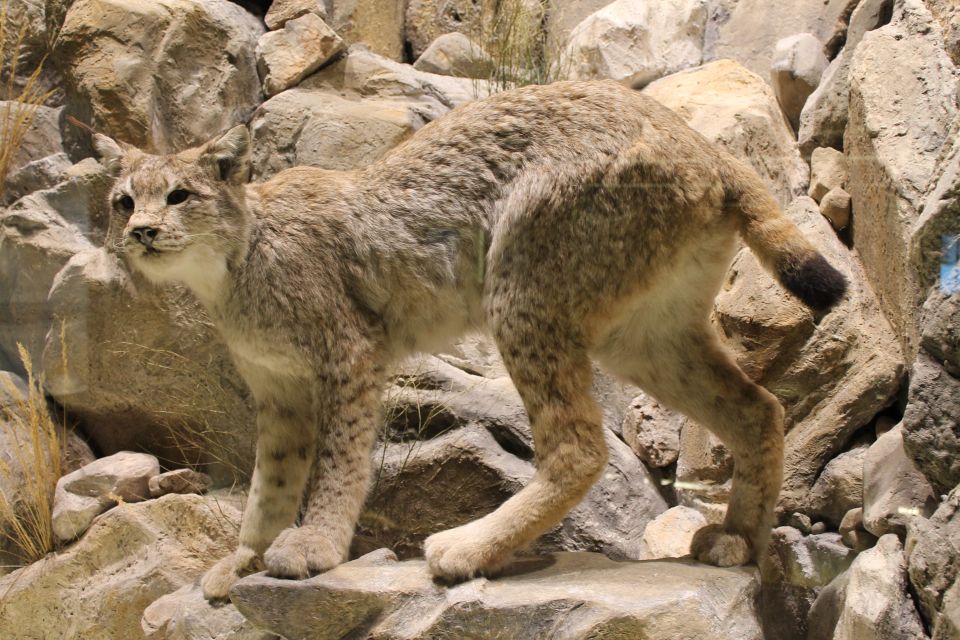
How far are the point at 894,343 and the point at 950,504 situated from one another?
135 cm

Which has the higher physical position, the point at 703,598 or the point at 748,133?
the point at 748,133

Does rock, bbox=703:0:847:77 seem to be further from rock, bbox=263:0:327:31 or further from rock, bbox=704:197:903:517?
rock, bbox=263:0:327:31

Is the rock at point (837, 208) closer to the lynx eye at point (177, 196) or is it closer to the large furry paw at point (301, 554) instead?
the large furry paw at point (301, 554)

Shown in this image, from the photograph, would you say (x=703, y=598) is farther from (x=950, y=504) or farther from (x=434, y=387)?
(x=434, y=387)

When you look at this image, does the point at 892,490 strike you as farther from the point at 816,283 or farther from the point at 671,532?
the point at 671,532

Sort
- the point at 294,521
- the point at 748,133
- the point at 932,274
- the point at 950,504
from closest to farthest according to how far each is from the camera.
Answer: the point at 950,504 < the point at 932,274 < the point at 294,521 < the point at 748,133

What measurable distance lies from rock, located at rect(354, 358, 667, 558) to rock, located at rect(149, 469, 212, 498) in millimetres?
1001

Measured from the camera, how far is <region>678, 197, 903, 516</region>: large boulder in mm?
4367

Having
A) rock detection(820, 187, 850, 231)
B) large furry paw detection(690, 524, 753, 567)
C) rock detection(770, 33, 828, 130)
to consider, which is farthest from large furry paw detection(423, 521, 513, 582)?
rock detection(770, 33, 828, 130)

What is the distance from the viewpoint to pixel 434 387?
5145 millimetres

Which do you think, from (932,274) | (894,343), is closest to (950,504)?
(932,274)

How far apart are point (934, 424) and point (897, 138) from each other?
5.07 feet

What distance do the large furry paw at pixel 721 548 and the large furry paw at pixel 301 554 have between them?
130cm

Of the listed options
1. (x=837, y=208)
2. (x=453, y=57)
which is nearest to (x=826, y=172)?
(x=837, y=208)
